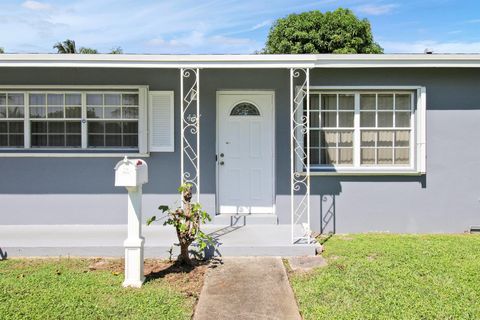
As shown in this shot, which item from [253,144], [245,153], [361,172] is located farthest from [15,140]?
[361,172]

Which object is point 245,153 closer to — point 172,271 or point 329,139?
point 329,139

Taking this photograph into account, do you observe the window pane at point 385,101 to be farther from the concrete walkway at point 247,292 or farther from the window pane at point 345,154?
the concrete walkway at point 247,292

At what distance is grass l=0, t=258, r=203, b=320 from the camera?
386cm

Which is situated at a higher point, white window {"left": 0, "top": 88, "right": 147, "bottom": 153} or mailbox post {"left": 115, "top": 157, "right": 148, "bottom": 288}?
white window {"left": 0, "top": 88, "right": 147, "bottom": 153}

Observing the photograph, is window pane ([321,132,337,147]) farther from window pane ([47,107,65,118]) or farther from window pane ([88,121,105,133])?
window pane ([47,107,65,118])

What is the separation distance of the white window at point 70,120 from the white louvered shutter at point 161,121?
28 cm

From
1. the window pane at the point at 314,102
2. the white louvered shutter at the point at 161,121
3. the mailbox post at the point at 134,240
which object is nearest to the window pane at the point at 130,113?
the white louvered shutter at the point at 161,121

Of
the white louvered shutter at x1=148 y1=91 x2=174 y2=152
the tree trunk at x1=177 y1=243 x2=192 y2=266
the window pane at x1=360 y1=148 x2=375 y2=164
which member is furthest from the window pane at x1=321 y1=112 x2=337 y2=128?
the tree trunk at x1=177 y1=243 x2=192 y2=266

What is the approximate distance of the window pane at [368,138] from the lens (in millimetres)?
7426

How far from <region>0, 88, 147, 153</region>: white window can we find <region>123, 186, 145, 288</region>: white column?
→ 9.02 ft

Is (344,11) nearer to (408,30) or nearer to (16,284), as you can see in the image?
(408,30)

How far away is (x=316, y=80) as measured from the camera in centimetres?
720

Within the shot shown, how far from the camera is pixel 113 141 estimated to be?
7324 millimetres

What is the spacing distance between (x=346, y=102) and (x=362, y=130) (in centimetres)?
60
